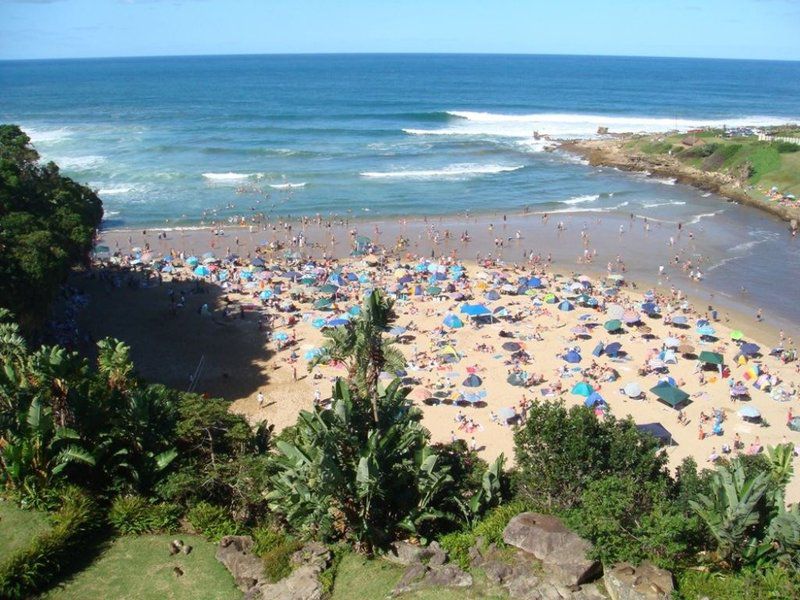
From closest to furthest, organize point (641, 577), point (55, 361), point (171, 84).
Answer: point (641, 577), point (55, 361), point (171, 84)

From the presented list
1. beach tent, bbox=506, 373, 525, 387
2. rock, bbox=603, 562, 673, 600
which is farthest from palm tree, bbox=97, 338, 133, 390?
beach tent, bbox=506, 373, 525, 387


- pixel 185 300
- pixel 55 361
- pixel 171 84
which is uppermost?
pixel 171 84

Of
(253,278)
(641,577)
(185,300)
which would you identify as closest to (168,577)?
(641,577)

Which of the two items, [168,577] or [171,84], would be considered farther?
[171,84]

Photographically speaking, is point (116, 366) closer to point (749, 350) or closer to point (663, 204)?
point (749, 350)

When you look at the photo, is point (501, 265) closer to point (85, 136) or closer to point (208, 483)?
point (208, 483)

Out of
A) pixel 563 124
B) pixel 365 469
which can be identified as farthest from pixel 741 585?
pixel 563 124
